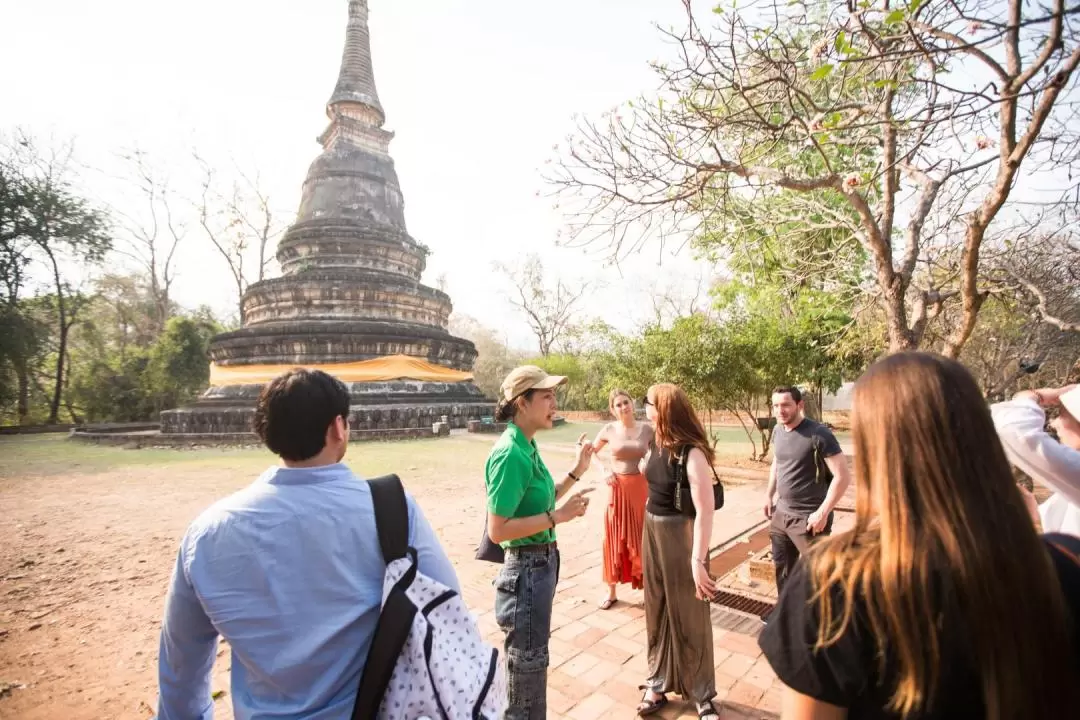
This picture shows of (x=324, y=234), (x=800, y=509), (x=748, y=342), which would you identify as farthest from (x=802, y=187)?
(x=324, y=234)

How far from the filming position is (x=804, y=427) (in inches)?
157

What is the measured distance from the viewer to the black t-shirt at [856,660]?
3.16 ft

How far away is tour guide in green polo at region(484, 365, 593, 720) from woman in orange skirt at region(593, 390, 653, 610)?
1651mm

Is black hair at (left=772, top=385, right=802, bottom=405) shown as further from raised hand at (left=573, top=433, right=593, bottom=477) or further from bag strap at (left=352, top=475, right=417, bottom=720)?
bag strap at (left=352, top=475, right=417, bottom=720)

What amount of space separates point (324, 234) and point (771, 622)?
71.3 feet

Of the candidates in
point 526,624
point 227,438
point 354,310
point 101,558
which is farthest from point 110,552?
point 354,310

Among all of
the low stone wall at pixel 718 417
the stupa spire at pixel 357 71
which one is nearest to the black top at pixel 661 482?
the low stone wall at pixel 718 417

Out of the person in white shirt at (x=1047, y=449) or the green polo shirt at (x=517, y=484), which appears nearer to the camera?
the person in white shirt at (x=1047, y=449)

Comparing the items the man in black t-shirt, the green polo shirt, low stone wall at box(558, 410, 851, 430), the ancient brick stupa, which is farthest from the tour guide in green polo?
low stone wall at box(558, 410, 851, 430)

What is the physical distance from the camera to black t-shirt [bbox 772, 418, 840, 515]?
12.5ft

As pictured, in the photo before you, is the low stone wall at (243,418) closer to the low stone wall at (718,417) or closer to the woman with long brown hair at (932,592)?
the low stone wall at (718,417)

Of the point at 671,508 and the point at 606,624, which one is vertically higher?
the point at 671,508

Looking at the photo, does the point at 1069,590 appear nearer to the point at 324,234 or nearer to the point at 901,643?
the point at 901,643

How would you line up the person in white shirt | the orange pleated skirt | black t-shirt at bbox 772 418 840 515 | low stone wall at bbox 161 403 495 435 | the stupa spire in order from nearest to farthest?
the person in white shirt
black t-shirt at bbox 772 418 840 515
the orange pleated skirt
low stone wall at bbox 161 403 495 435
the stupa spire
